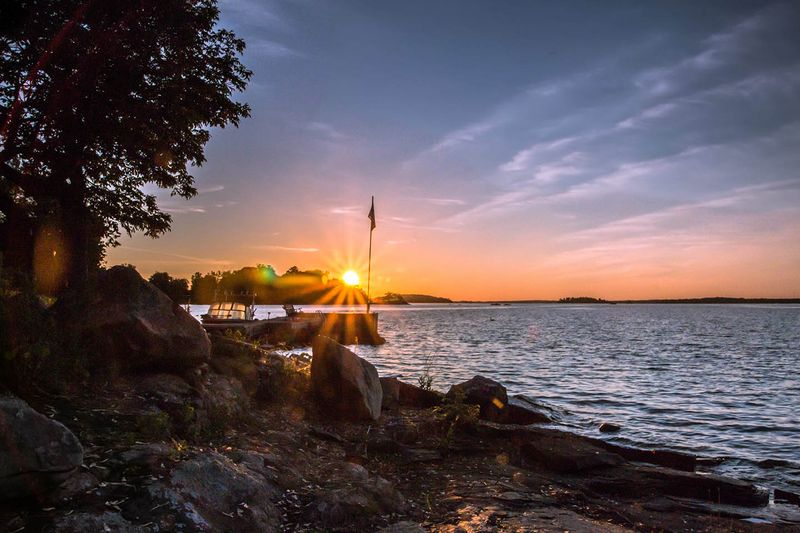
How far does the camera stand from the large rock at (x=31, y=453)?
4371mm

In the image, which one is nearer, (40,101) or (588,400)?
(40,101)

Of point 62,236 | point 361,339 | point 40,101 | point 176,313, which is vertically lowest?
point 361,339

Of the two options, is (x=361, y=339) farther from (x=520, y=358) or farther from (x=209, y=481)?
(x=209, y=481)

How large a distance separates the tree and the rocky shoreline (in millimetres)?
5418

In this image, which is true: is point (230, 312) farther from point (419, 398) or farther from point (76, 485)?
point (76, 485)

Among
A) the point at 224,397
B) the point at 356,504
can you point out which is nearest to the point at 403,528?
the point at 356,504

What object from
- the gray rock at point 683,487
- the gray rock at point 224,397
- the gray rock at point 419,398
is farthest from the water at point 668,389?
the gray rock at point 224,397

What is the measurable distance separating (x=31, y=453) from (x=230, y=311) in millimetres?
43294

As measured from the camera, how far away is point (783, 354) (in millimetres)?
42094

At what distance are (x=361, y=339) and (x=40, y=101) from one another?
42511 mm

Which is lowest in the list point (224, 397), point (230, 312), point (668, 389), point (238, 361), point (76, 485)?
point (668, 389)

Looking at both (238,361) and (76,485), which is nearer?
(76,485)

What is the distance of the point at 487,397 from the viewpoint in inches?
625

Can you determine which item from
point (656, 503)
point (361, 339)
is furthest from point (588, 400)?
point (361, 339)
